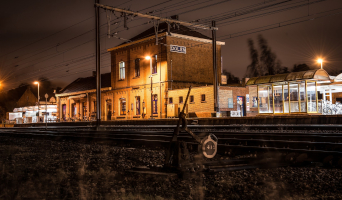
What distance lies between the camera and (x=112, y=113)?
43.0 meters

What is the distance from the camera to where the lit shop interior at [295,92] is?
20597 mm

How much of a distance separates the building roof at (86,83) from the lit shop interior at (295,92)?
27967 mm

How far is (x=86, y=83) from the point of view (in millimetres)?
51500

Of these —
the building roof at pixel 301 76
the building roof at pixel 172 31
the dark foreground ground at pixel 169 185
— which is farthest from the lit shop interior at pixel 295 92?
the building roof at pixel 172 31

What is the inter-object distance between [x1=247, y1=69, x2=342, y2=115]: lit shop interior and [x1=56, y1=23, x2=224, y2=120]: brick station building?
1274cm

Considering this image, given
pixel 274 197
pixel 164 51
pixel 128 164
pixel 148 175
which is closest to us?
pixel 274 197

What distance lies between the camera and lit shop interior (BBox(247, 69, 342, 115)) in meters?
20.6

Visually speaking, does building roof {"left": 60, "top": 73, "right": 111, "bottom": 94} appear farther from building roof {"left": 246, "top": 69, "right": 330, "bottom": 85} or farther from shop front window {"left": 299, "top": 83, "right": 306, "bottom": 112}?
shop front window {"left": 299, "top": 83, "right": 306, "bottom": 112}

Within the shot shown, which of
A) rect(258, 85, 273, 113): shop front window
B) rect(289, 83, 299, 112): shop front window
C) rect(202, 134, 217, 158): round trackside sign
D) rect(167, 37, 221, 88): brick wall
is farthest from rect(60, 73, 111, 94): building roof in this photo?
rect(202, 134, 217, 158): round trackside sign

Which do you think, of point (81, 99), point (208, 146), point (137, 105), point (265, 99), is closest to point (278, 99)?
point (265, 99)

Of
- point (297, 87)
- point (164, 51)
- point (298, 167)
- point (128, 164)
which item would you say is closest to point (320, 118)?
point (297, 87)

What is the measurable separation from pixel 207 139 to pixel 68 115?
162ft

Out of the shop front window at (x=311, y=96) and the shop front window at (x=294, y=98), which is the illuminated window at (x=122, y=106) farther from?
the shop front window at (x=311, y=96)

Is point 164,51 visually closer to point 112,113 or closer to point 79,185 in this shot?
point 112,113
